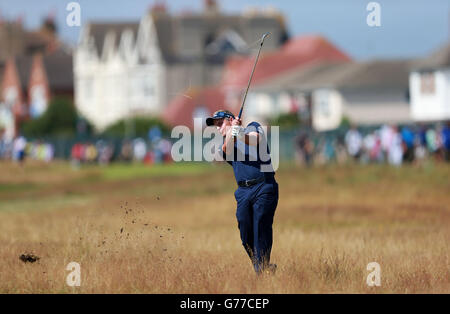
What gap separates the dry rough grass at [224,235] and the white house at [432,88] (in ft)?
92.8

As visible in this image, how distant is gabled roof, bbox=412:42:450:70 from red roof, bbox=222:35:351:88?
2300 centimetres

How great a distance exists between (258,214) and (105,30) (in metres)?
103

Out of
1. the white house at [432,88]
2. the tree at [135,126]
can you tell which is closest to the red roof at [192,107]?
the tree at [135,126]

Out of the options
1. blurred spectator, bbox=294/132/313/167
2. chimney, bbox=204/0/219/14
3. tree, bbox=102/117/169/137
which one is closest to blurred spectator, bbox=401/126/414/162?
blurred spectator, bbox=294/132/313/167

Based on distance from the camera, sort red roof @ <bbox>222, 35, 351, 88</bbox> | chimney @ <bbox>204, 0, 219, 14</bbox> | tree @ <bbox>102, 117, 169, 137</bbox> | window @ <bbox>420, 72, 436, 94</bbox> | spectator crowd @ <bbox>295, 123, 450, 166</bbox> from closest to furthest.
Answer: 1. spectator crowd @ <bbox>295, 123, 450, 166</bbox>
2. window @ <bbox>420, 72, 436, 94</bbox>
3. tree @ <bbox>102, 117, 169, 137</bbox>
4. red roof @ <bbox>222, 35, 351, 88</bbox>
5. chimney @ <bbox>204, 0, 219, 14</bbox>

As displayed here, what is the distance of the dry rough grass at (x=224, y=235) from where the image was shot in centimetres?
1109

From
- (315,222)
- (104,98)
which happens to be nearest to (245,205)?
(315,222)

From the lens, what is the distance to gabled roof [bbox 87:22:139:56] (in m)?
110

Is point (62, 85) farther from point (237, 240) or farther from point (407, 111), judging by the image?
point (237, 240)

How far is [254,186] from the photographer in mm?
11672

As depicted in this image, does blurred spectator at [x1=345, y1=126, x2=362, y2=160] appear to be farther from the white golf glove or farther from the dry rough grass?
the white golf glove

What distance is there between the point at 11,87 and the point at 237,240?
379ft

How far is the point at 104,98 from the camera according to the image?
111312 mm

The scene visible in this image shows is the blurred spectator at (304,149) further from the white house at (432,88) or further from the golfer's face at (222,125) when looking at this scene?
the golfer's face at (222,125)
